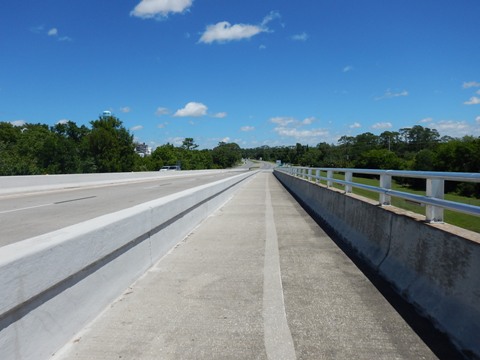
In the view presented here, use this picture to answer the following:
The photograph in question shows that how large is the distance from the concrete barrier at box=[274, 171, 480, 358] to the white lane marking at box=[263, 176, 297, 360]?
147cm

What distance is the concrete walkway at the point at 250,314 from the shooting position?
3.68 m

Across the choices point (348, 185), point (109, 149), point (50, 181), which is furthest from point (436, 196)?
point (109, 149)

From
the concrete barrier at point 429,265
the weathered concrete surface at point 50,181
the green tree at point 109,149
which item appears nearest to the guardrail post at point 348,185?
the concrete barrier at point 429,265

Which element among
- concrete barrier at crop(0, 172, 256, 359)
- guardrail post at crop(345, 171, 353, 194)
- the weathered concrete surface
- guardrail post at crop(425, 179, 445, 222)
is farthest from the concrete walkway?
the weathered concrete surface

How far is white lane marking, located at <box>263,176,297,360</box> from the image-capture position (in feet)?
12.1

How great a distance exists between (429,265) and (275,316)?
180cm

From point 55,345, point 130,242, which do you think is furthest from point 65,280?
point 130,242

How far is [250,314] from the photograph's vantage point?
4.51 m

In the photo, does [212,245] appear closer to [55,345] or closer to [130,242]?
[130,242]

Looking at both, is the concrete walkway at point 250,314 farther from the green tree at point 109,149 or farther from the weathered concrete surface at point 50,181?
the green tree at point 109,149

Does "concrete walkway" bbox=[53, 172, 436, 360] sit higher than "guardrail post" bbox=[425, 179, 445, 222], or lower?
lower

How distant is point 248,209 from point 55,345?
11.4 m

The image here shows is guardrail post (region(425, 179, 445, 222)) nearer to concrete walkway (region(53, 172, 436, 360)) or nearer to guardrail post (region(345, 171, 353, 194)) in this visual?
concrete walkway (region(53, 172, 436, 360))

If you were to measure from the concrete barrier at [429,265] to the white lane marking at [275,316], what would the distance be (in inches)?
57.7
